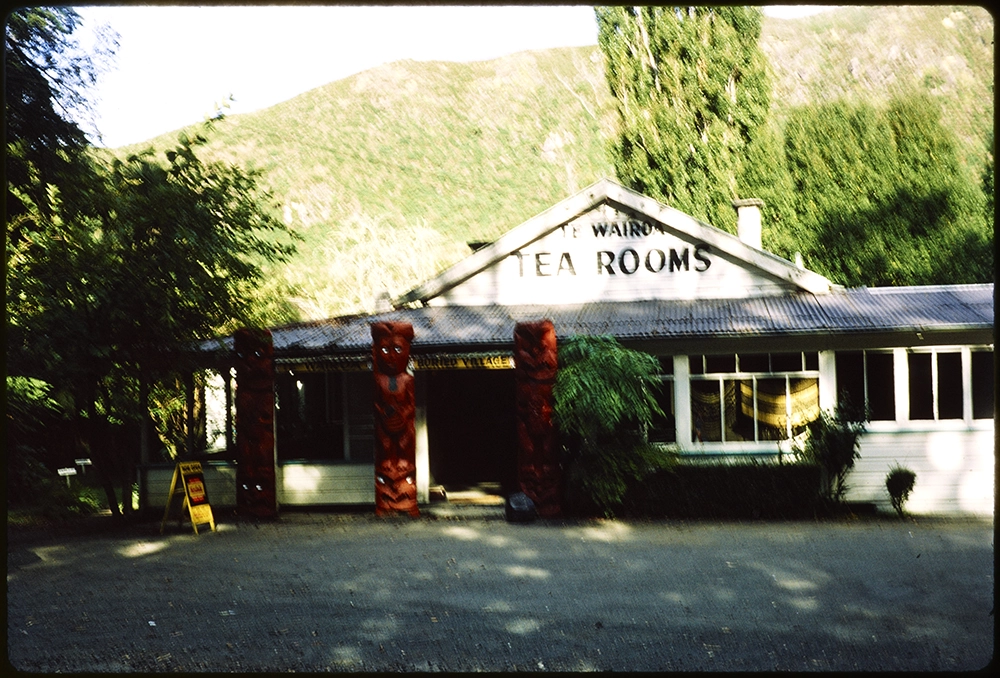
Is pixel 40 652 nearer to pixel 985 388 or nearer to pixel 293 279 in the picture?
pixel 985 388

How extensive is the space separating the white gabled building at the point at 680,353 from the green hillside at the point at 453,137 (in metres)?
13.8

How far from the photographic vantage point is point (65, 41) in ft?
44.0

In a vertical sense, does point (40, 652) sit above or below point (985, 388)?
below

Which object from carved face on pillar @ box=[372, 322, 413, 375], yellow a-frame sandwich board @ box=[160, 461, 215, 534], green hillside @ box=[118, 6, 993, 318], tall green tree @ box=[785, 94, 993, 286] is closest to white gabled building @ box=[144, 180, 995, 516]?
carved face on pillar @ box=[372, 322, 413, 375]

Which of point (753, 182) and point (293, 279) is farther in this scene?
point (293, 279)

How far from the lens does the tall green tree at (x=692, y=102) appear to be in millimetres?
29406

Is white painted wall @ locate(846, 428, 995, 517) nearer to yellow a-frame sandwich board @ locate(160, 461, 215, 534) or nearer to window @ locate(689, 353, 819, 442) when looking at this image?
window @ locate(689, 353, 819, 442)

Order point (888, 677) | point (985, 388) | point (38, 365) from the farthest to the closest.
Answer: point (985, 388) → point (38, 365) → point (888, 677)

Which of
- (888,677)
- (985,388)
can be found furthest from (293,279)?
(888,677)

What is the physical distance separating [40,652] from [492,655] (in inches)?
145

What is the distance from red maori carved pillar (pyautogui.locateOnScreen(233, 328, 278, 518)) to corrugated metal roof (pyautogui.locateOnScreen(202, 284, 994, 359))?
2.64ft

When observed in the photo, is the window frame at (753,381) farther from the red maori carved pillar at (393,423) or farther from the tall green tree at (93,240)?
the tall green tree at (93,240)

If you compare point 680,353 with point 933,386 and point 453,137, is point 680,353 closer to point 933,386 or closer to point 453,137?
point 933,386

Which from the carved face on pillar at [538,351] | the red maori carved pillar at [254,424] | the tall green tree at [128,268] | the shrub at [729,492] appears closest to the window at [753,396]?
the shrub at [729,492]
